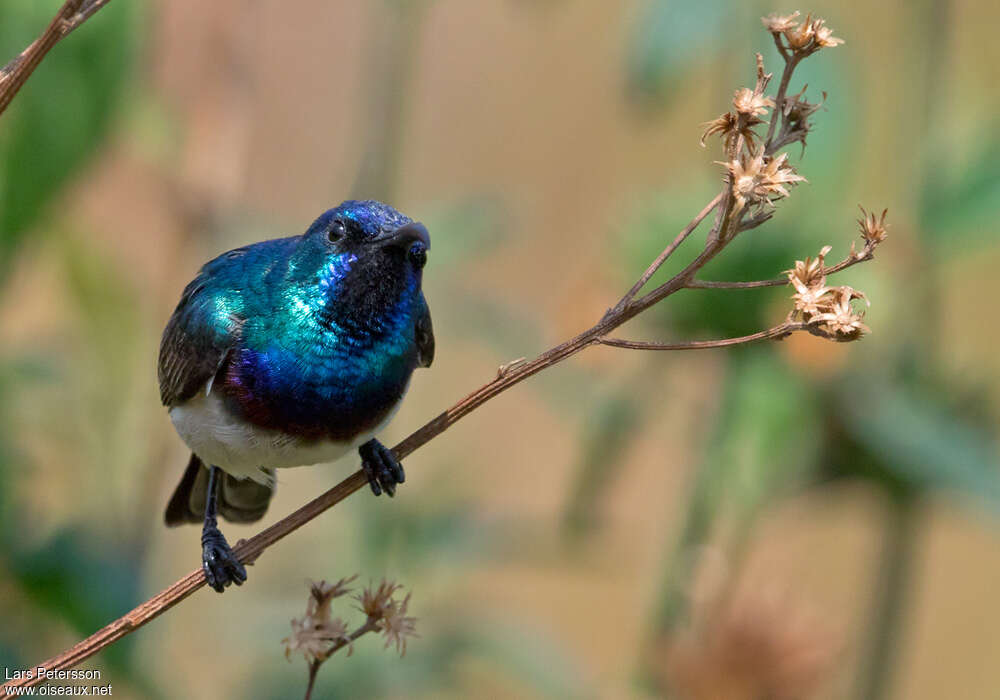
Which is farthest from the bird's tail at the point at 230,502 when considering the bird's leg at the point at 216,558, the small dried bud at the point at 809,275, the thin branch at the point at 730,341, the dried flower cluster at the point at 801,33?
the dried flower cluster at the point at 801,33

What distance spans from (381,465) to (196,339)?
44 centimetres

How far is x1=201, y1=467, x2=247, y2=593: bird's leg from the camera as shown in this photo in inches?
83.6

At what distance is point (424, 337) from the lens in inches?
92.7

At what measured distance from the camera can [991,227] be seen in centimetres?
299

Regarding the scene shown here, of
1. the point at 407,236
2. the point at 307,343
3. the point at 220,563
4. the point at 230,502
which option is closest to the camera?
the point at 407,236

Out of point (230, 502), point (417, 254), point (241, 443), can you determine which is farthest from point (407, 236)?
point (230, 502)

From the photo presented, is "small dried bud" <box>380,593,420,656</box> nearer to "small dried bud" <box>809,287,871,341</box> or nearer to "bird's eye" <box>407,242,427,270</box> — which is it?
"small dried bud" <box>809,287,871,341</box>

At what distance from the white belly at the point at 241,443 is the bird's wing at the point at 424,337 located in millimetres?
201

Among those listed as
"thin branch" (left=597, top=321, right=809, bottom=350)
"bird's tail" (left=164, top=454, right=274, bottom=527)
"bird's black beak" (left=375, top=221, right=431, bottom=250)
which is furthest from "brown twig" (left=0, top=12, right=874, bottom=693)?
"bird's tail" (left=164, top=454, right=274, bottom=527)

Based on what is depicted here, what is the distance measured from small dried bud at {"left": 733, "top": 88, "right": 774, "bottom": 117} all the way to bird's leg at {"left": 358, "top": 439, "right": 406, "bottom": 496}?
1.14 metres

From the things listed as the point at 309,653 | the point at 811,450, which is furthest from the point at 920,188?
the point at 309,653

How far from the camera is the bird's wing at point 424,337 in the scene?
7.54 feet

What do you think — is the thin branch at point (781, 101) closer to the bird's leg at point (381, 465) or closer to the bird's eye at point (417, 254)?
the bird's eye at point (417, 254)

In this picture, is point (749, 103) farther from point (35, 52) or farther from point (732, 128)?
point (35, 52)
